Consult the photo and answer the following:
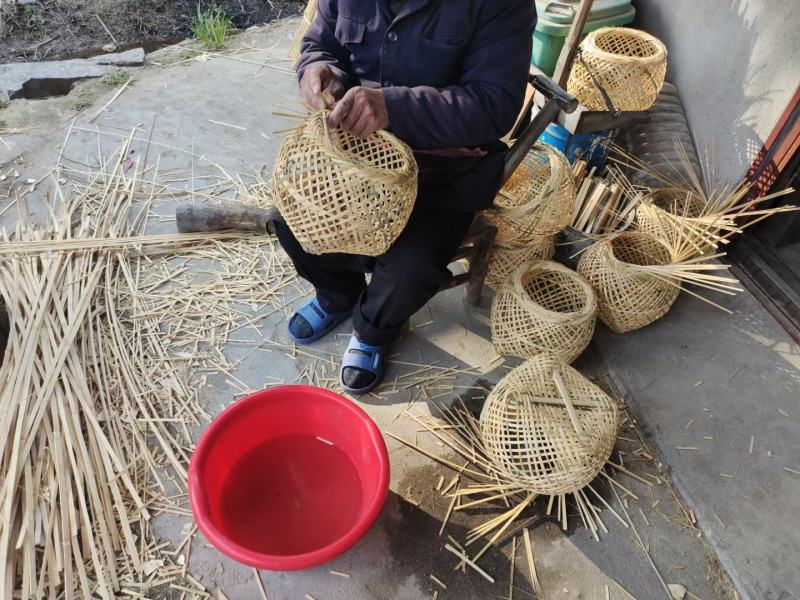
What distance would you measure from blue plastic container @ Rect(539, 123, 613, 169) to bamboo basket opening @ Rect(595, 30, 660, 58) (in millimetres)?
459

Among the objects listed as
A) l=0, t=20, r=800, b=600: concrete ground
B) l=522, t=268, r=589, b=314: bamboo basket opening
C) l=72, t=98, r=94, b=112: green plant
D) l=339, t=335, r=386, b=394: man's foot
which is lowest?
l=0, t=20, r=800, b=600: concrete ground

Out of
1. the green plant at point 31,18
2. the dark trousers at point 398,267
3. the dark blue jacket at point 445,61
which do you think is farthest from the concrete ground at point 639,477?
the green plant at point 31,18

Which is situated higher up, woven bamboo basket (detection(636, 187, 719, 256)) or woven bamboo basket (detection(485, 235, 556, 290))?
woven bamboo basket (detection(636, 187, 719, 256))

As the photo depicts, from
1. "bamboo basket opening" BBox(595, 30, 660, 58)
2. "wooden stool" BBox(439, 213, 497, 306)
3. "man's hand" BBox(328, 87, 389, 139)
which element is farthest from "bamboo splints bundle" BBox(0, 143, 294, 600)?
"bamboo basket opening" BBox(595, 30, 660, 58)

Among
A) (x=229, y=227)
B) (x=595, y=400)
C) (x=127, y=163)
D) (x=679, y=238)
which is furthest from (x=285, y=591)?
(x=127, y=163)

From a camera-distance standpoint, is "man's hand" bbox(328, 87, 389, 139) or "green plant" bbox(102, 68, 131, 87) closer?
"man's hand" bbox(328, 87, 389, 139)

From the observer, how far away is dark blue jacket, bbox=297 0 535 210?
1387 mm

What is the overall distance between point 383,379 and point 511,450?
567 millimetres

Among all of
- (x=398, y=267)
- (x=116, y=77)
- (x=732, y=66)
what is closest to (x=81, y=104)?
(x=116, y=77)

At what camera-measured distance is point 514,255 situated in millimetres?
2211

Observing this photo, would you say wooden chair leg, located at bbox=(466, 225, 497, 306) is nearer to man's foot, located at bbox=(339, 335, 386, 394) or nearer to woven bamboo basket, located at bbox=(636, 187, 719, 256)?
man's foot, located at bbox=(339, 335, 386, 394)

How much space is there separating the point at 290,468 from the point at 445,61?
1244 millimetres

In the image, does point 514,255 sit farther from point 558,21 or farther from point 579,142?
point 558,21

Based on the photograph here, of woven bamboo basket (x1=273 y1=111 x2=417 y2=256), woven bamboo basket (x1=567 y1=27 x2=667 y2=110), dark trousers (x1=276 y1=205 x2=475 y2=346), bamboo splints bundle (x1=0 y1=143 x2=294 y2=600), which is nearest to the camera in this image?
woven bamboo basket (x1=273 y1=111 x2=417 y2=256)
